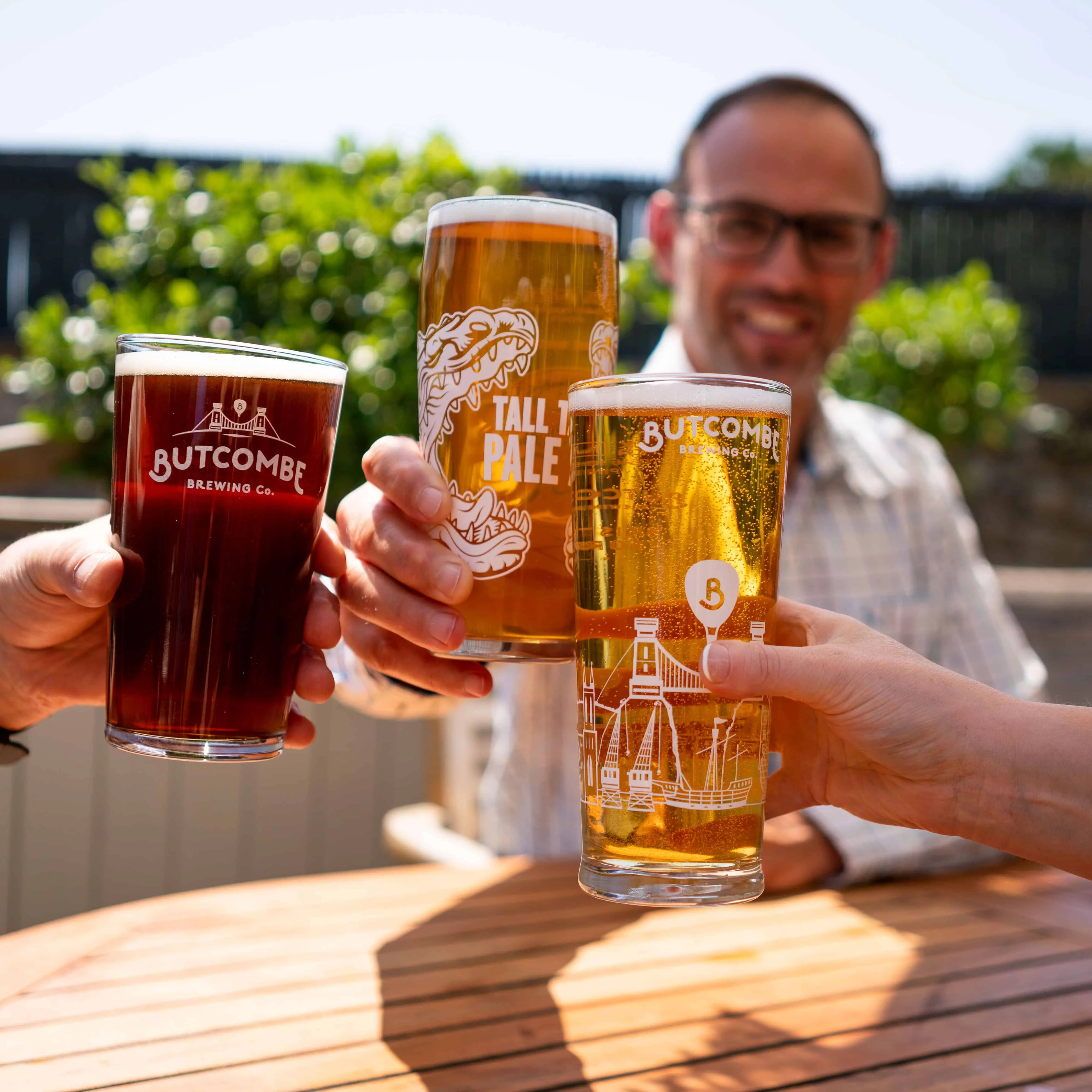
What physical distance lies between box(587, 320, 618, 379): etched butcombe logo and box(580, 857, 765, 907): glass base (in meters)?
0.43

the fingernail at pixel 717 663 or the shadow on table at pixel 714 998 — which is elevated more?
the fingernail at pixel 717 663

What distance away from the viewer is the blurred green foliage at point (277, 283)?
108 inches

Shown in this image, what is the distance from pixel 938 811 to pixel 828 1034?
306mm

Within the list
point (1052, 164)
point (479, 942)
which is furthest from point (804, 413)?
point (1052, 164)

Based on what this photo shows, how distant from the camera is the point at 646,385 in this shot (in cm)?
85

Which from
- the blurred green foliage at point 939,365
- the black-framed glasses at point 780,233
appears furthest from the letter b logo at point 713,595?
the blurred green foliage at point 939,365

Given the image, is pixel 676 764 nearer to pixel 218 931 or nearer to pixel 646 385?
pixel 646 385

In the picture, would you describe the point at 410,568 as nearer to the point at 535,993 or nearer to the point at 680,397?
the point at 680,397

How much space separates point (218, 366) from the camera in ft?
3.12

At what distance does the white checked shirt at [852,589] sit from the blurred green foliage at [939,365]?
8.57ft

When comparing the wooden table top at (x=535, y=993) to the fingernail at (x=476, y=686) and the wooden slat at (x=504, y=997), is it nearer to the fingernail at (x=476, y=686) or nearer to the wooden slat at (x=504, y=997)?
the wooden slat at (x=504, y=997)

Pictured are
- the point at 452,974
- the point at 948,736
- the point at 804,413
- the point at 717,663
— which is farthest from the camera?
the point at 804,413

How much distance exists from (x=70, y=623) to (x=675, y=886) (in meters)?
0.70

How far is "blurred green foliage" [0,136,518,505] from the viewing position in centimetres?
273
